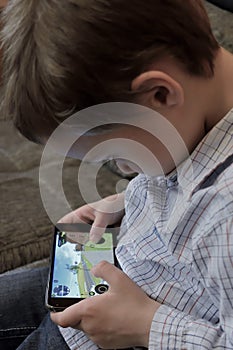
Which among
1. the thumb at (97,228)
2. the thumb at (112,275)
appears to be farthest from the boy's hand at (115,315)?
the thumb at (97,228)

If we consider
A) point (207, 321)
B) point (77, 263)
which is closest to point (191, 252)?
point (207, 321)

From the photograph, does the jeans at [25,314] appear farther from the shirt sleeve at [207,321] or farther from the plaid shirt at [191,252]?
the shirt sleeve at [207,321]

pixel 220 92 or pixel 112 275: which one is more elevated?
pixel 220 92

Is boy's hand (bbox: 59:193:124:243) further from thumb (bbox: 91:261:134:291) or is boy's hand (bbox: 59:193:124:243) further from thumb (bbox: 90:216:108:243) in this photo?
thumb (bbox: 91:261:134:291)

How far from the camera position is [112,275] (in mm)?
693

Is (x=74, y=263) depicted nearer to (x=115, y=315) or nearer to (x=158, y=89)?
(x=115, y=315)

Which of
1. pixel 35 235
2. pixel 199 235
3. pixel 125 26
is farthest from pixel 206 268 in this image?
pixel 35 235

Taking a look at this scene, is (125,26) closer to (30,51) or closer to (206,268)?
(30,51)

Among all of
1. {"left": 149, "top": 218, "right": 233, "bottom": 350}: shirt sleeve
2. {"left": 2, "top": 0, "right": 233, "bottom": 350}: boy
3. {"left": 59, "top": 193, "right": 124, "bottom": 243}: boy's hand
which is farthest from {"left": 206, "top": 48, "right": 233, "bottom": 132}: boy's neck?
{"left": 59, "top": 193, "right": 124, "bottom": 243}: boy's hand

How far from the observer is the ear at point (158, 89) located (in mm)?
556

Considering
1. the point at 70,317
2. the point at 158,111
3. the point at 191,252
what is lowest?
the point at 70,317

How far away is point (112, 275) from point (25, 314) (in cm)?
18

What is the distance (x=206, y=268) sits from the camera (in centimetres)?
59

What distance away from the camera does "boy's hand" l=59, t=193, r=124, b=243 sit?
84cm
